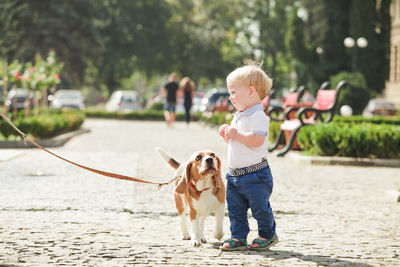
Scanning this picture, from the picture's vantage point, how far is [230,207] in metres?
5.54

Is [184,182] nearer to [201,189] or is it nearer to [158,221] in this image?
[201,189]

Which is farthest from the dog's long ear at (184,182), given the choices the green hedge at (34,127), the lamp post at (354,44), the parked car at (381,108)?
the parked car at (381,108)

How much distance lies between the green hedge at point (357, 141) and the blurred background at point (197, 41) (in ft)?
13.2

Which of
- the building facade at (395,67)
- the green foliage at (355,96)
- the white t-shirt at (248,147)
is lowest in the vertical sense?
the white t-shirt at (248,147)

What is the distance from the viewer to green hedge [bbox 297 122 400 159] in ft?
43.8

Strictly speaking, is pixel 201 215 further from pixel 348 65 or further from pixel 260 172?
pixel 348 65

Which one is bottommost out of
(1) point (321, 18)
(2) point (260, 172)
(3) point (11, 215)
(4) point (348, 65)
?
(3) point (11, 215)

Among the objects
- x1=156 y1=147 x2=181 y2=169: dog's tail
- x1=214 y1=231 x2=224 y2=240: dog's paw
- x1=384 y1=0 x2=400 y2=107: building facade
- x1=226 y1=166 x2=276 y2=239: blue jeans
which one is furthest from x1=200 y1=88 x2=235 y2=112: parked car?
x1=226 y1=166 x2=276 y2=239: blue jeans

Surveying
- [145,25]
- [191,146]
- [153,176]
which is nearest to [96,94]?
[145,25]

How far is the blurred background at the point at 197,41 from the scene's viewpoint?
142ft

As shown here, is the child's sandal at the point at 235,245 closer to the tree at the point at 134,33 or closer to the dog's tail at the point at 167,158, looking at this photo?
the dog's tail at the point at 167,158

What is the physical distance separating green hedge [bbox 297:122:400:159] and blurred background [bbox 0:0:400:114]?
4.04m

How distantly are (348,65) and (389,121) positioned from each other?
101 feet

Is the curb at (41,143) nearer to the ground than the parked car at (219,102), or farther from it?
nearer to the ground
